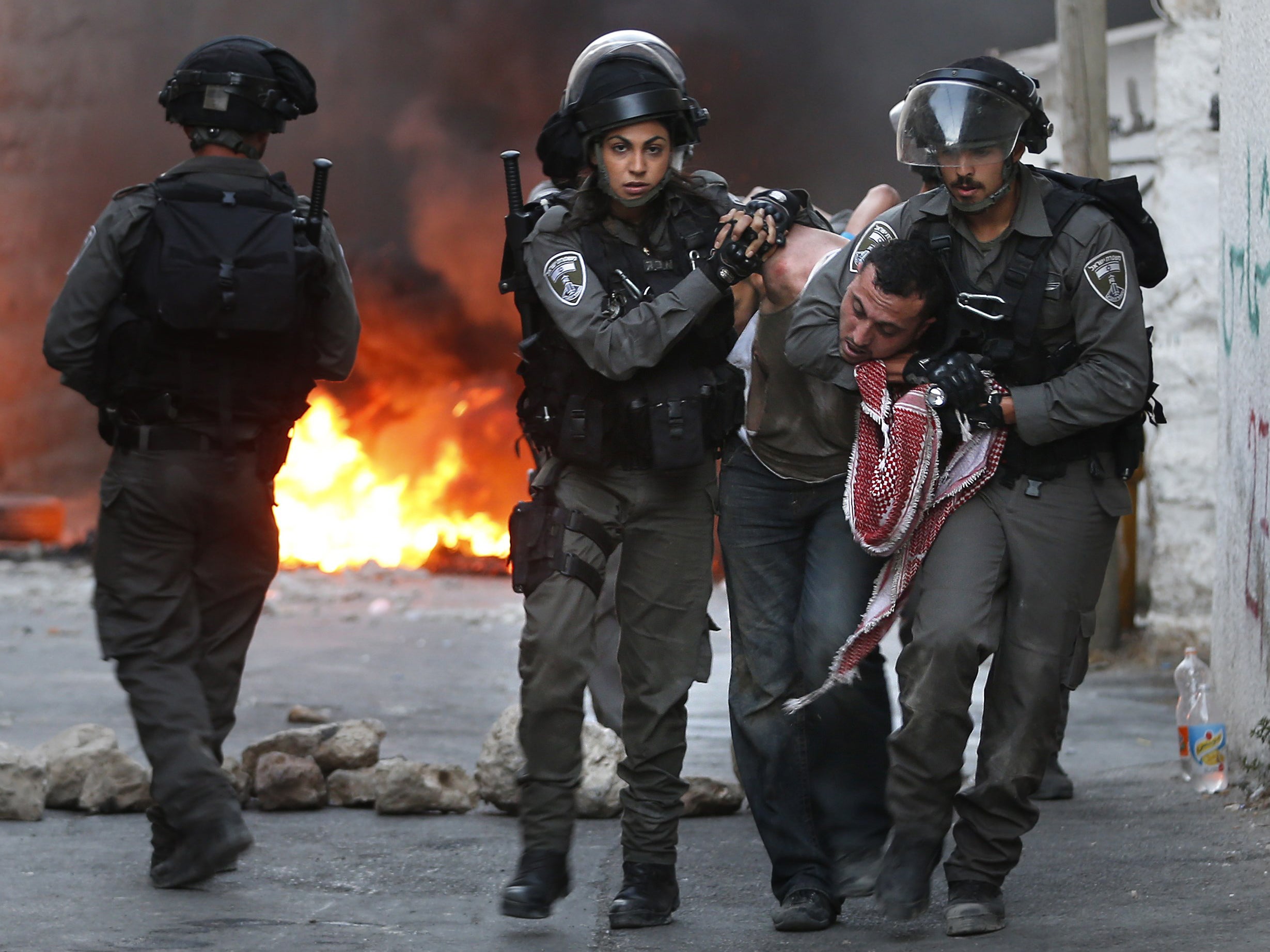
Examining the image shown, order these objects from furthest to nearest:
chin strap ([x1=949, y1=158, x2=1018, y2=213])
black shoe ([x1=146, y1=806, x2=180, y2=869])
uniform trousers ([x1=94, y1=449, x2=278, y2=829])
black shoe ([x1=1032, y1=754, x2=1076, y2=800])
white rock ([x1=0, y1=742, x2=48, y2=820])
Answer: black shoe ([x1=1032, y1=754, x2=1076, y2=800]), white rock ([x1=0, y1=742, x2=48, y2=820]), black shoe ([x1=146, y1=806, x2=180, y2=869]), uniform trousers ([x1=94, y1=449, x2=278, y2=829]), chin strap ([x1=949, y1=158, x2=1018, y2=213])

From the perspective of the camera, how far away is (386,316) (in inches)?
614

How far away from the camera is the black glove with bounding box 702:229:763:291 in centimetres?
339

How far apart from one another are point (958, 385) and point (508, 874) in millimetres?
1654

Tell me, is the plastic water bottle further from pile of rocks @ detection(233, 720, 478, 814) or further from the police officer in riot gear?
pile of rocks @ detection(233, 720, 478, 814)

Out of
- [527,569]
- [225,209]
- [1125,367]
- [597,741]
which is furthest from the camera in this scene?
[597,741]

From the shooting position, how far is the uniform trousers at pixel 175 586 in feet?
12.2

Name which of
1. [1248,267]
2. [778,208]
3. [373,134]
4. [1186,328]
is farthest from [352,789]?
[373,134]

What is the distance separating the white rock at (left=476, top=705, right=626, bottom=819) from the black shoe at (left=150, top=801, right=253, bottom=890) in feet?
3.79

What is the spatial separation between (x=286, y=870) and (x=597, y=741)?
1170mm

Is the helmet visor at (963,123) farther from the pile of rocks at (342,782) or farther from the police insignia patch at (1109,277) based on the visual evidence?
the pile of rocks at (342,782)

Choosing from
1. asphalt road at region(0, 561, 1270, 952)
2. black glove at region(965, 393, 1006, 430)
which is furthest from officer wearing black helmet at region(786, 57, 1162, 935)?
asphalt road at region(0, 561, 1270, 952)

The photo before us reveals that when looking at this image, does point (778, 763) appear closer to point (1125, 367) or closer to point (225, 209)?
point (1125, 367)

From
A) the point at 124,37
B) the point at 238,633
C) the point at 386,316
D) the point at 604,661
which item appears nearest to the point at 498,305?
the point at 386,316

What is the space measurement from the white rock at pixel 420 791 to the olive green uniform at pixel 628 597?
1311 millimetres
